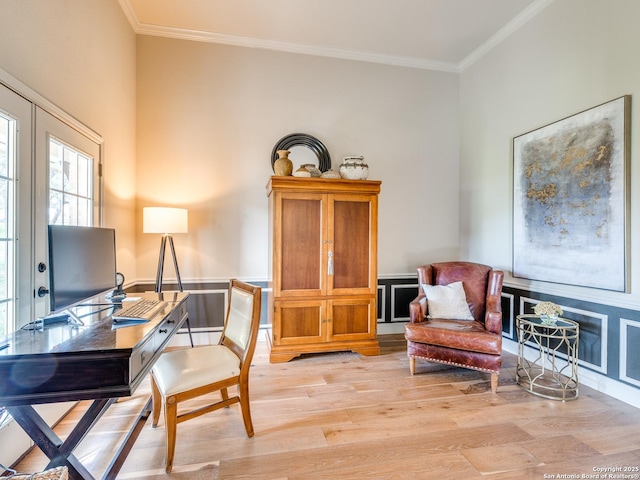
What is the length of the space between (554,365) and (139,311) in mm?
3162

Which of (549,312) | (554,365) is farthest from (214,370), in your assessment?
(554,365)

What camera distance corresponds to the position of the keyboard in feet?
5.49

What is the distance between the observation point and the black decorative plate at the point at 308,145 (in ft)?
12.0

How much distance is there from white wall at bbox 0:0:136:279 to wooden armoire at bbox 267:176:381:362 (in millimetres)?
1462

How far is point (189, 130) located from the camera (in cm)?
351

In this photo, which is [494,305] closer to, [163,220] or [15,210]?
[163,220]

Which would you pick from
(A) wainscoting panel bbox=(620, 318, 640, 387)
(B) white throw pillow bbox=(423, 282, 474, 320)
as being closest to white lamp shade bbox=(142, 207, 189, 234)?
(B) white throw pillow bbox=(423, 282, 474, 320)

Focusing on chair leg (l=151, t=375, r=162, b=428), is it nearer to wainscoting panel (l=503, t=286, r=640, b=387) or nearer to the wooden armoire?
the wooden armoire

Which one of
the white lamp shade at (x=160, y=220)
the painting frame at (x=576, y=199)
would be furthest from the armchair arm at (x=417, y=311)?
the white lamp shade at (x=160, y=220)

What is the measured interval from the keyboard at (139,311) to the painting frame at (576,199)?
3.30 meters

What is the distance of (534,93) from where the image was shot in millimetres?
3148

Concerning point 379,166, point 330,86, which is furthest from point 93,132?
point 379,166

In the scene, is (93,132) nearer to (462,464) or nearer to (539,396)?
(462,464)

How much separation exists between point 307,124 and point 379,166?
3.39 feet
